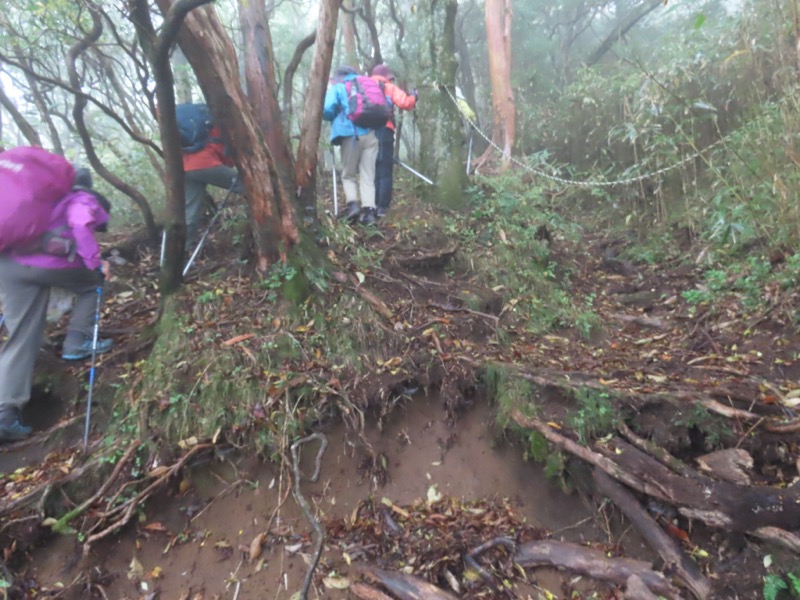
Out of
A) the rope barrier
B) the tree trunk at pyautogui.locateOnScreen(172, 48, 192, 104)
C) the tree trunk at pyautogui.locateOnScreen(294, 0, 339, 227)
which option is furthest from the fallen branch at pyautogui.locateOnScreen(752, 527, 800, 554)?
the tree trunk at pyautogui.locateOnScreen(172, 48, 192, 104)

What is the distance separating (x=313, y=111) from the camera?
5309 millimetres

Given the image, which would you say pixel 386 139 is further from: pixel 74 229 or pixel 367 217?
pixel 74 229

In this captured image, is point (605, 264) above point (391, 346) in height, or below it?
above

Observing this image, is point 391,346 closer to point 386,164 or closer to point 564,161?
point 386,164

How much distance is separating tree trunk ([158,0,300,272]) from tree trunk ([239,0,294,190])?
446 mm

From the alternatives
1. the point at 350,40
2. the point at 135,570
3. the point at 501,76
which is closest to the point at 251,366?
the point at 135,570

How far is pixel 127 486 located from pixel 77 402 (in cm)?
106

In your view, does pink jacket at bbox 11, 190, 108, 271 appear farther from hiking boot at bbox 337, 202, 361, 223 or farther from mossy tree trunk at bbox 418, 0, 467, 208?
mossy tree trunk at bbox 418, 0, 467, 208

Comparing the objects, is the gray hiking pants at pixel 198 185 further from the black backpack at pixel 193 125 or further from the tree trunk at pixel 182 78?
the tree trunk at pixel 182 78

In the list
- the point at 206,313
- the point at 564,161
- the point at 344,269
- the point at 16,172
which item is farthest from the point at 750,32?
the point at 16,172

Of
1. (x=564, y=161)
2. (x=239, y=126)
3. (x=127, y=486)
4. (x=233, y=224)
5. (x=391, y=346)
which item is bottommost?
Answer: (x=127, y=486)

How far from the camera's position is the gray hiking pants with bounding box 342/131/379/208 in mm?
6246

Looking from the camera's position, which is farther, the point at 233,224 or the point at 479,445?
the point at 233,224

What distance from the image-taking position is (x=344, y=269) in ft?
16.4
